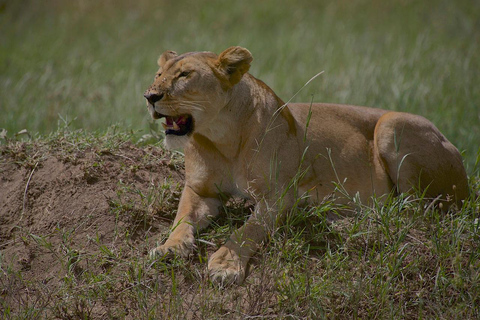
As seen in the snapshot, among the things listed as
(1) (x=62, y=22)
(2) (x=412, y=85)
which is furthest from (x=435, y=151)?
(1) (x=62, y=22)

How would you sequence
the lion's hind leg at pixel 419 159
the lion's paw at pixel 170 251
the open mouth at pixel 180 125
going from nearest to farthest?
the lion's paw at pixel 170 251
the open mouth at pixel 180 125
the lion's hind leg at pixel 419 159

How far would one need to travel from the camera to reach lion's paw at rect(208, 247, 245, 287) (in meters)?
3.47

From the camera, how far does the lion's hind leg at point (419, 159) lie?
14.7 ft

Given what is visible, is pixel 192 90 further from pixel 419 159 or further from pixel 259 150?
pixel 419 159

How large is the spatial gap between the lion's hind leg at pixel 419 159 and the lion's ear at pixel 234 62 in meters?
1.27

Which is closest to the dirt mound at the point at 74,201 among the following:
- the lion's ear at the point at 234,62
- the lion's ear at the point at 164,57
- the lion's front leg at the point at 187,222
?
the lion's front leg at the point at 187,222

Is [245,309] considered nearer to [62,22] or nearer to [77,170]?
[77,170]

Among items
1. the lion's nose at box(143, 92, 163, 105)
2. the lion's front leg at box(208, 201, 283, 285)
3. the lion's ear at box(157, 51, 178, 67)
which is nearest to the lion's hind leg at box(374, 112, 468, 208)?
the lion's front leg at box(208, 201, 283, 285)

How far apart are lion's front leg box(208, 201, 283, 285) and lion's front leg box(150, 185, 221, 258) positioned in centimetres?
22

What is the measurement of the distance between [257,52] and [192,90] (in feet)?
19.5

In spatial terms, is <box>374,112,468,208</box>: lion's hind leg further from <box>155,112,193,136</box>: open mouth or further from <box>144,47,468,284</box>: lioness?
<box>155,112,193,136</box>: open mouth

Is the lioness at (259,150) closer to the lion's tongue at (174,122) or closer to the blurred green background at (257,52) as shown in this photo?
the lion's tongue at (174,122)

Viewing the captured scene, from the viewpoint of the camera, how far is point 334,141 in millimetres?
4477

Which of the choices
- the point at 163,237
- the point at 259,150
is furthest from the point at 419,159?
the point at 163,237
